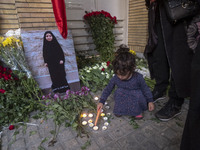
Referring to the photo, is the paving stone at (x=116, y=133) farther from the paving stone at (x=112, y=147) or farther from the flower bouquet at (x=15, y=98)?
the flower bouquet at (x=15, y=98)

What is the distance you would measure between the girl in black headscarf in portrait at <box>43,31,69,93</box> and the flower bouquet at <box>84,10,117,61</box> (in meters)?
1.42

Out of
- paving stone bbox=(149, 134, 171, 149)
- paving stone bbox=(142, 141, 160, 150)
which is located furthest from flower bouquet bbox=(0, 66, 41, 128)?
paving stone bbox=(149, 134, 171, 149)

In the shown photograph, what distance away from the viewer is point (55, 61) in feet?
8.55

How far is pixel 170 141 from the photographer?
5.05ft

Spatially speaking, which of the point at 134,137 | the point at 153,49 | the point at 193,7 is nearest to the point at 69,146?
the point at 134,137

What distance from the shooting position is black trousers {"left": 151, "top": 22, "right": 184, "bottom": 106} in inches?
76.4

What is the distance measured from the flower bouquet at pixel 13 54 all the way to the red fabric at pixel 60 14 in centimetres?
77

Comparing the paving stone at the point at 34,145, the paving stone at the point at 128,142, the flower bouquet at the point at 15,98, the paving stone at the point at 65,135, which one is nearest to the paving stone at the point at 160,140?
the paving stone at the point at 128,142

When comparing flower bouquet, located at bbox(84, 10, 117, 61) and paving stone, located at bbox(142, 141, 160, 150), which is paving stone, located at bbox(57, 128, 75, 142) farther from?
flower bouquet, located at bbox(84, 10, 117, 61)

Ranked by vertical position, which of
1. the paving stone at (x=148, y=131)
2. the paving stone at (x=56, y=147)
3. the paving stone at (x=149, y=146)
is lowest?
the paving stone at (x=56, y=147)

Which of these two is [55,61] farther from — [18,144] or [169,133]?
[169,133]

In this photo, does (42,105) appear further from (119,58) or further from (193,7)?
(193,7)

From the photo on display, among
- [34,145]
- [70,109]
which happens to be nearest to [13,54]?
[70,109]

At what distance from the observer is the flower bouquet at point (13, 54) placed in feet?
7.03
